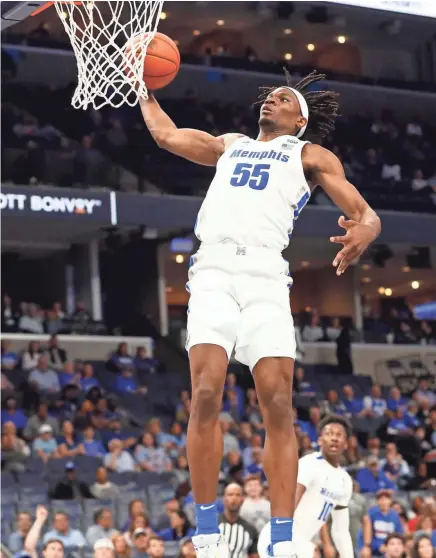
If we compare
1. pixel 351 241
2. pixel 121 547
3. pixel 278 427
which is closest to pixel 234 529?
pixel 121 547

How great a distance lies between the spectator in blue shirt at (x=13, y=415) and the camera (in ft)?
49.4

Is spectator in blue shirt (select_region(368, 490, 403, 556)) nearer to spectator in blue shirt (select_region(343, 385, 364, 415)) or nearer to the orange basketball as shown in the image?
spectator in blue shirt (select_region(343, 385, 364, 415))

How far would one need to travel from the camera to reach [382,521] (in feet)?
41.5

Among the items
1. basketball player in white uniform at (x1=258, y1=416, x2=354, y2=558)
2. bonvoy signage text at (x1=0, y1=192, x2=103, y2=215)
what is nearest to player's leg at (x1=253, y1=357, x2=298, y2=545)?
basketball player in white uniform at (x1=258, y1=416, x2=354, y2=558)

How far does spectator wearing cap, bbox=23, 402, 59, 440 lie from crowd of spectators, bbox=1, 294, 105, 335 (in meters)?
4.24

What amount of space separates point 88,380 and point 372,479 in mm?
4320

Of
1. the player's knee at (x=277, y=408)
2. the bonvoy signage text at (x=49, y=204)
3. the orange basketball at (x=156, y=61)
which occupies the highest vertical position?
the bonvoy signage text at (x=49, y=204)

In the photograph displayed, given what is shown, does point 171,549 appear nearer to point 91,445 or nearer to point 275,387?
point 91,445

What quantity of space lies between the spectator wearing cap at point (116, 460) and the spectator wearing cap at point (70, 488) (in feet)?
2.82

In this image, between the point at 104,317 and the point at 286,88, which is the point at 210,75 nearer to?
the point at 104,317

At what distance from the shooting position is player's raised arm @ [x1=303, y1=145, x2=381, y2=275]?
4926 mm

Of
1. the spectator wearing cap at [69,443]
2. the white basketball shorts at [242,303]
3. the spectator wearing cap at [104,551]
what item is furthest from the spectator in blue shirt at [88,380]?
the white basketball shorts at [242,303]

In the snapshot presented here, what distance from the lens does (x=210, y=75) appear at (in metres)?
23.3

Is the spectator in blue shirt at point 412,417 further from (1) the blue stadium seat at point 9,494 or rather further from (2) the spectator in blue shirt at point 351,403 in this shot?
(1) the blue stadium seat at point 9,494
